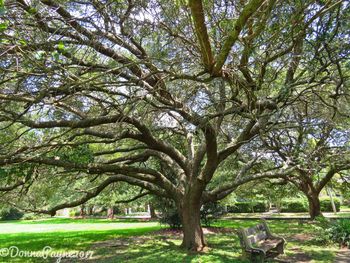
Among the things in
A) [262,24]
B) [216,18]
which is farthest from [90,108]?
[262,24]

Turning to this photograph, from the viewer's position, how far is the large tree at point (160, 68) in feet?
13.7

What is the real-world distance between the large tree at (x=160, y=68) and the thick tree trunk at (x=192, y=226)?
3cm

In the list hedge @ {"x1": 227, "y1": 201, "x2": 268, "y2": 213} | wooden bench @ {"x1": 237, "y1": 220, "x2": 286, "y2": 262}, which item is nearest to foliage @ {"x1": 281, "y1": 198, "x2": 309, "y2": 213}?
hedge @ {"x1": 227, "y1": 201, "x2": 268, "y2": 213}

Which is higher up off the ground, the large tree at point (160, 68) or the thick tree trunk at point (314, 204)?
the large tree at point (160, 68)

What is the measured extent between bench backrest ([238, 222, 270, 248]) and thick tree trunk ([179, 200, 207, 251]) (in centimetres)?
166

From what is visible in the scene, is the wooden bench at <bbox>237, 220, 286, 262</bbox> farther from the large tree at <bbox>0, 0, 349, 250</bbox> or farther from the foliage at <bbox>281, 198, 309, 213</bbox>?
the foliage at <bbox>281, 198, 309, 213</bbox>

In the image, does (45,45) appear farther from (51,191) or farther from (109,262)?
(51,191)

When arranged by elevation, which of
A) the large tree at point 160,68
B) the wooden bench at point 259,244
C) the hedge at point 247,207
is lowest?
the wooden bench at point 259,244

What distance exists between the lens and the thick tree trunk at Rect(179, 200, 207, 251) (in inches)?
352

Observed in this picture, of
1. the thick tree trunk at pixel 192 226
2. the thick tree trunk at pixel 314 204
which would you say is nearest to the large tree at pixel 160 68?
the thick tree trunk at pixel 192 226

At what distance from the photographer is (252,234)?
8070 millimetres

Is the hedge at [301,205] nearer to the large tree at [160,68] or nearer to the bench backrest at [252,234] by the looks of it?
the bench backrest at [252,234]

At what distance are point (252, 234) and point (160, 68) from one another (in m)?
4.96

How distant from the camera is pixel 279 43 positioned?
5914 millimetres
